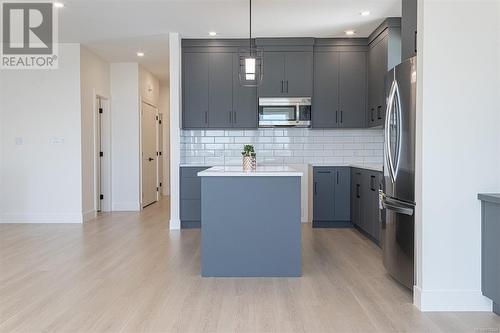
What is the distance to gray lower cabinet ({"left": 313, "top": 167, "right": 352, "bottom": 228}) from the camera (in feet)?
19.5

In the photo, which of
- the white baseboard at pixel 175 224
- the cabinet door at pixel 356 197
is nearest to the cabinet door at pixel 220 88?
the white baseboard at pixel 175 224

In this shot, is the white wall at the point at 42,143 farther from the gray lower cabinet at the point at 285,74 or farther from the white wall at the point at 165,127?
the white wall at the point at 165,127

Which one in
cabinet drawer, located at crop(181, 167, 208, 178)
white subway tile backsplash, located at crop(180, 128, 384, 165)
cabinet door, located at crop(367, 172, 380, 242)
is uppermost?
white subway tile backsplash, located at crop(180, 128, 384, 165)

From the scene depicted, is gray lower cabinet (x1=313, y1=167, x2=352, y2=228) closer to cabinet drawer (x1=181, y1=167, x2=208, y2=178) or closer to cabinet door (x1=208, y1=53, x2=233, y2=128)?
cabinet door (x1=208, y1=53, x2=233, y2=128)

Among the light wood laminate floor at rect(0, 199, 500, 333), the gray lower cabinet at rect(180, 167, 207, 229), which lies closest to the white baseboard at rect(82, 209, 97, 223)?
the light wood laminate floor at rect(0, 199, 500, 333)

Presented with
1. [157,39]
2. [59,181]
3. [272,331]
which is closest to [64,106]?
[59,181]

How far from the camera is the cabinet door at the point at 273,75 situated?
20.2 feet

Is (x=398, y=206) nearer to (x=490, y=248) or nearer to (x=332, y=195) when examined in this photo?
(x=490, y=248)

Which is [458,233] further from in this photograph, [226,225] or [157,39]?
[157,39]

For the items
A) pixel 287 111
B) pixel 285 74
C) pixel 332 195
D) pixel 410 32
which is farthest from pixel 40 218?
pixel 410 32

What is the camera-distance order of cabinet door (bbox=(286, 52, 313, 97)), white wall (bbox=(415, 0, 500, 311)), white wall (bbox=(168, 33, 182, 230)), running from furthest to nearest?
cabinet door (bbox=(286, 52, 313, 97))
white wall (bbox=(168, 33, 182, 230))
white wall (bbox=(415, 0, 500, 311))

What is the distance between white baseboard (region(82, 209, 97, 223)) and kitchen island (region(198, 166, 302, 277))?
361cm

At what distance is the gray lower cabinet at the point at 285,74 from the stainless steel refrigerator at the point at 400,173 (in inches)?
109

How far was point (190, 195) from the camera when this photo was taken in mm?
5969
